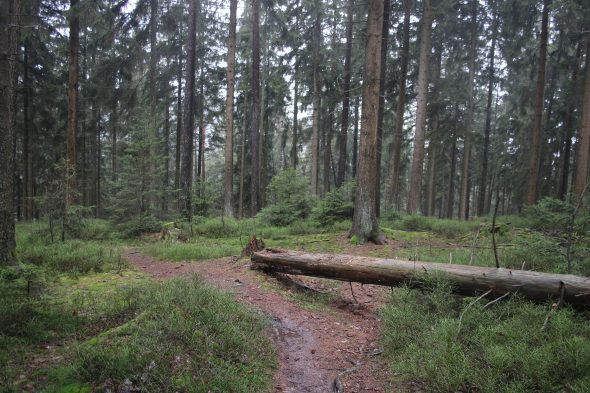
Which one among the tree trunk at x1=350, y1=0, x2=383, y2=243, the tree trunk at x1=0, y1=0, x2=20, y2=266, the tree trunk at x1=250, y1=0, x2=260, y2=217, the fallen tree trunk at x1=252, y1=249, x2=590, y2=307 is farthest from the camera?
the tree trunk at x1=250, y1=0, x2=260, y2=217

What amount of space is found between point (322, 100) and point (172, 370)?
994 inches

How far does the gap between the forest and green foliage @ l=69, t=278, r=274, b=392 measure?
0.02 metres

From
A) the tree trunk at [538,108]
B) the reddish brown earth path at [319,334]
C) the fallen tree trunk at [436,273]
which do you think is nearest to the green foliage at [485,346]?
the fallen tree trunk at [436,273]

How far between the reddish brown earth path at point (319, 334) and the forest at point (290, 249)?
0.04m

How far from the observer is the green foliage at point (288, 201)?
50.5 ft

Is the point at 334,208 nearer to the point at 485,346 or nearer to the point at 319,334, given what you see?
the point at 319,334

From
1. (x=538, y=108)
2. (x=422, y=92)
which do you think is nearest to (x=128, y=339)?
(x=422, y=92)

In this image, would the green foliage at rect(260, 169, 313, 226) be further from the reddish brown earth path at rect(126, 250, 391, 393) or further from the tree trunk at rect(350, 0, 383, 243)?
the reddish brown earth path at rect(126, 250, 391, 393)

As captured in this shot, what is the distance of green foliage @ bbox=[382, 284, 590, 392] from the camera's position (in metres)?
3.20

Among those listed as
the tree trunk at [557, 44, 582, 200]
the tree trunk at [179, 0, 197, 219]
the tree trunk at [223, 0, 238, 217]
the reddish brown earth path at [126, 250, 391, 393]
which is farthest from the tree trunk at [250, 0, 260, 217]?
the tree trunk at [557, 44, 582, 200]

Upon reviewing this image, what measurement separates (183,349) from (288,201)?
40.9 feet

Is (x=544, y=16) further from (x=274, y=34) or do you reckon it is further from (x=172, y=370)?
(x=172, y=370)

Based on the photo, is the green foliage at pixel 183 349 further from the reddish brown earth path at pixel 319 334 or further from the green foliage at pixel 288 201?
the green foliage at pixel 288 201

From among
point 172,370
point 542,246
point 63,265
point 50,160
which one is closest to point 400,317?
point 172,370
